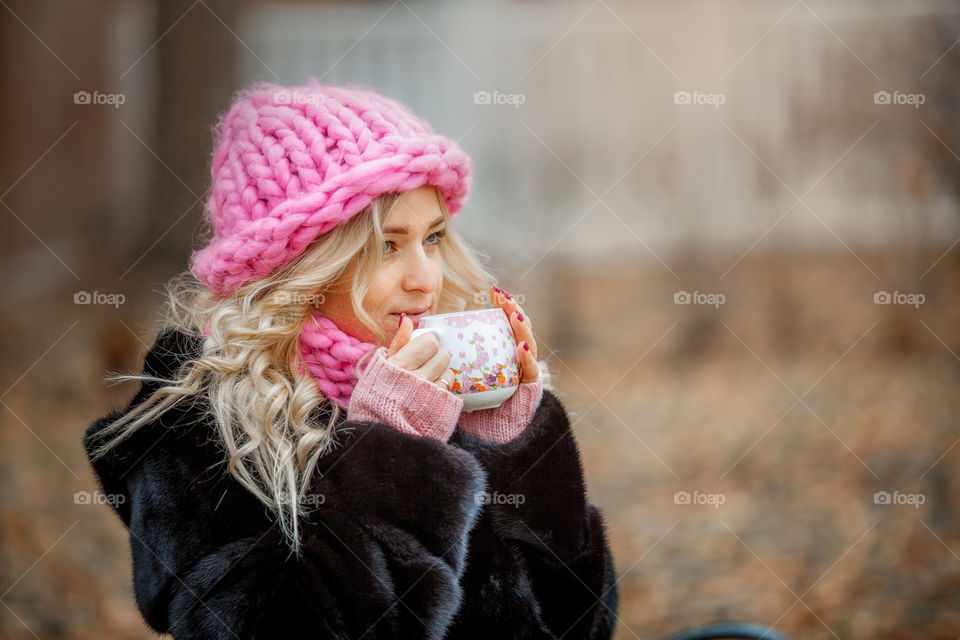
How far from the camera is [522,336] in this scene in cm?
171

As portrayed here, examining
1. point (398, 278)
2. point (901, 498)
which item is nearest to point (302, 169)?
point (398, 278)

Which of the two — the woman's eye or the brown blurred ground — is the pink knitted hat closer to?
the woman's eye

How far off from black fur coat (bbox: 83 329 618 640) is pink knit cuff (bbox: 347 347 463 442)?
0.04 m

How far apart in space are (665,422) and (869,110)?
10.2 ft

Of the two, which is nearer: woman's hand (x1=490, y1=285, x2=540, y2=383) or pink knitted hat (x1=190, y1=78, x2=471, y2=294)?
pink knitted hat (x1=190, y1=78, x2=471, y2=294)

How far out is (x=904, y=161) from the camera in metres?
6.03

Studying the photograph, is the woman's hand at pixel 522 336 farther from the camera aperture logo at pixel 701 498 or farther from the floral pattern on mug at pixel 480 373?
the camera aperture logo at pixel 701 498

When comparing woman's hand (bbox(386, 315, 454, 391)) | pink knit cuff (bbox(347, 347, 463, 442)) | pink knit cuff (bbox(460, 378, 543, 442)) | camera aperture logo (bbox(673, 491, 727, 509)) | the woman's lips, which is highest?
the woman's lips

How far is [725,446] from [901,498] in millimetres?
1138

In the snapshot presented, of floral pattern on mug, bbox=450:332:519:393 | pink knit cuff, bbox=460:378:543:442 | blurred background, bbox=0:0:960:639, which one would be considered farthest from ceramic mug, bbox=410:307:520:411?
blurred background, bbox=0:0:960:639

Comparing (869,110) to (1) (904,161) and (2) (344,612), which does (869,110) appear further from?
(2) (344,612)

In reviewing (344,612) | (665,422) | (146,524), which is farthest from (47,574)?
(665,422)

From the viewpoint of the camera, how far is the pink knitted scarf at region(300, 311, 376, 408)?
167cm

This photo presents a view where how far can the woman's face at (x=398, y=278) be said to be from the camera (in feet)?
5.48
